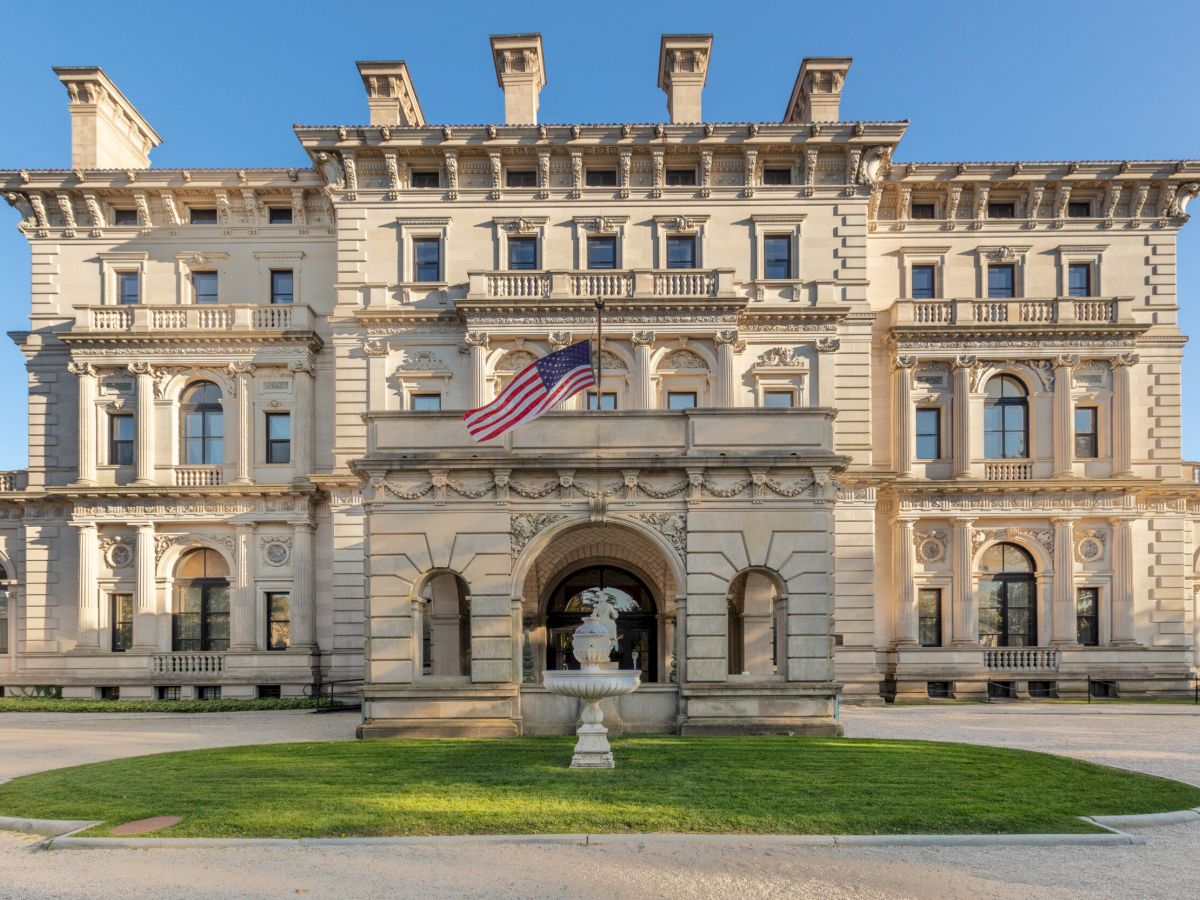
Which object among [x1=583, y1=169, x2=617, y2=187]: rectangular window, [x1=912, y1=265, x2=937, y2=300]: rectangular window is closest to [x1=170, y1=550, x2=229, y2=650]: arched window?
[x1=583, y1=169, x2=617, y2=187]: rectangular window

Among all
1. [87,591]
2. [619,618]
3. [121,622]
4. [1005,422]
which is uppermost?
[1005,422]

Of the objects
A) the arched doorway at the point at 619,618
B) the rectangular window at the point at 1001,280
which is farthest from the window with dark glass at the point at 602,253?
the rectangular window at the point at 1001,280

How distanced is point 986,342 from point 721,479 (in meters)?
16.8

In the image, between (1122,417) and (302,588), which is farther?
(1122,417)

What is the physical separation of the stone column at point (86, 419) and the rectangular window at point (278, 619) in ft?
24.7

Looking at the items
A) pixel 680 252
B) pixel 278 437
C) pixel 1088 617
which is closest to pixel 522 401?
pixel 680 252

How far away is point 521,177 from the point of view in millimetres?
33375

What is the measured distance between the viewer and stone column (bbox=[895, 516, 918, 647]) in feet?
106

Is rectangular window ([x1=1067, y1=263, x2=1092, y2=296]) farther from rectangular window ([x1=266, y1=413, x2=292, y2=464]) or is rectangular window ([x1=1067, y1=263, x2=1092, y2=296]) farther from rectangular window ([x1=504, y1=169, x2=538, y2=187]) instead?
rectangular window ([x1=266, y1=413, x2=292, y2=464])

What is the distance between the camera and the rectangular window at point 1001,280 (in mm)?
34562

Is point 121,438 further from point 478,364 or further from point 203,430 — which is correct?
point 478,364

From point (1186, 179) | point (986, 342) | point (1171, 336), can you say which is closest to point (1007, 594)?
point (986, 342)

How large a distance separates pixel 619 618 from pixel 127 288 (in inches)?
857

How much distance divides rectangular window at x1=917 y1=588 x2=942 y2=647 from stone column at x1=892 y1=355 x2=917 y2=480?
14.0 ft
